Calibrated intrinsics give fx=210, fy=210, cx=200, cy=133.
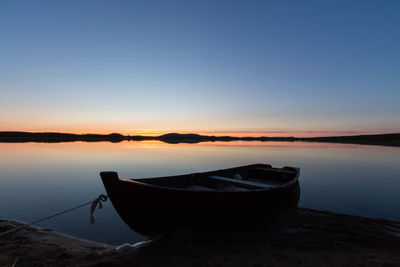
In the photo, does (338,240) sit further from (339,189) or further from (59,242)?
(339,189)

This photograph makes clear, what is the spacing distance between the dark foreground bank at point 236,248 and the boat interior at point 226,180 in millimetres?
1447

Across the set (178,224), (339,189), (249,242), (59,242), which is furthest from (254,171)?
(59,242)

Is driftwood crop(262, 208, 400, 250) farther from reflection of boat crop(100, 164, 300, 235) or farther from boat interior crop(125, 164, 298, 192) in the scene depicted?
boat interior crop(125, 164, 298, 192)

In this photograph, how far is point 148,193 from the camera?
5.07 metres

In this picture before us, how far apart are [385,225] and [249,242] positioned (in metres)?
5.29

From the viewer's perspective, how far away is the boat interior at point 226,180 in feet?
24.3

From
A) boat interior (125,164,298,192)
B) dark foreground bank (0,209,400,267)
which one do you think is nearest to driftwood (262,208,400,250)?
dark foreground bank (0,209,400,267)

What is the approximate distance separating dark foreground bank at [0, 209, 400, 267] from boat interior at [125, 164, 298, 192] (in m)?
1.45

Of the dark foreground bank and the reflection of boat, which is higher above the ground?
the reflection of boat

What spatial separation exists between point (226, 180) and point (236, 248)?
3.31 metres

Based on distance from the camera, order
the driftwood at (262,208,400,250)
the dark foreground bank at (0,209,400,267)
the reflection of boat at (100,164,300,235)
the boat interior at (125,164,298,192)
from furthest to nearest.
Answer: the boat interior at (125,164,298,192)
the driftwood at (262,208,400,250)
the reflection of boat at (100,164,300,235)
the dark foreground bank at (0,209,400,267)

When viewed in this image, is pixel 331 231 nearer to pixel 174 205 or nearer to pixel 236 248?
pixel 236 248

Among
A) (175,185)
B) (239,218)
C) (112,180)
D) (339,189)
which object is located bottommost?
(339,189)

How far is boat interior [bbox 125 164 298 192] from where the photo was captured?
7.39 m
